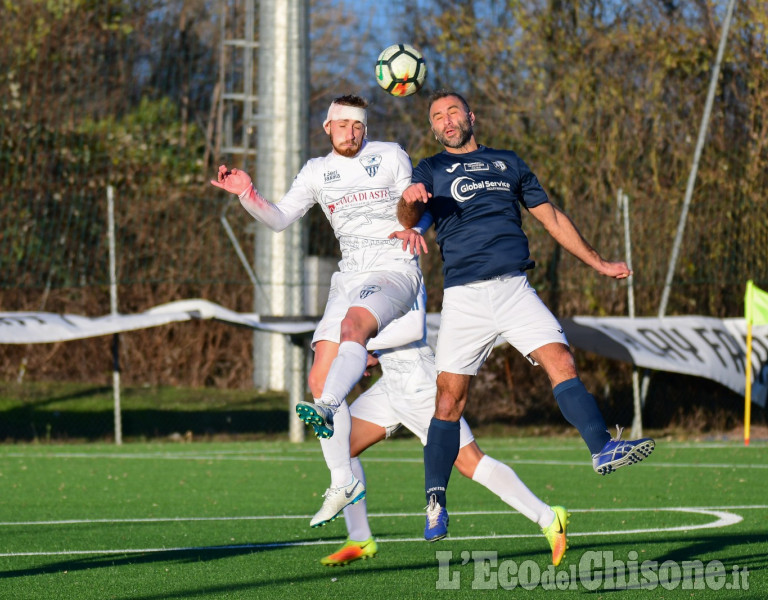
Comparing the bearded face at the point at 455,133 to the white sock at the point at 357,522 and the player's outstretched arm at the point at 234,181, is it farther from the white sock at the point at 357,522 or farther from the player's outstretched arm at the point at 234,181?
the white sock at the point at 357,522

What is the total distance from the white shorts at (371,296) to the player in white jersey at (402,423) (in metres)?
0.23

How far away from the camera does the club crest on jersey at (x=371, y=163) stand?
25.7 feet

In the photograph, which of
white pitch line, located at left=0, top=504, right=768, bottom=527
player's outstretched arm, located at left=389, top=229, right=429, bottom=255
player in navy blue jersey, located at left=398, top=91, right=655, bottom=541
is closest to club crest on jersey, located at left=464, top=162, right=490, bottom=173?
player in navy blue jersey, located at left=398, top=91, right=655, bottom=541

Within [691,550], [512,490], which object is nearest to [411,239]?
[512,490]

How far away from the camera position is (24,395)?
20.3 meters

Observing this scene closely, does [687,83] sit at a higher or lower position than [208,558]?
higher

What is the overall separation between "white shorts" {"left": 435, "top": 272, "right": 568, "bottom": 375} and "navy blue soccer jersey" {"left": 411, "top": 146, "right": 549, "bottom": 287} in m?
0.07

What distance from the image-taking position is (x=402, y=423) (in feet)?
25.8

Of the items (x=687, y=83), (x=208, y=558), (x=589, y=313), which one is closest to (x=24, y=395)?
(x=589, y=313)

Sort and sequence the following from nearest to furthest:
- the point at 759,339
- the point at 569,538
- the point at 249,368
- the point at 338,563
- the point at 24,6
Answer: the point at 338,563 < the point at 569,538 < the point at 759,339 < the point at 249,368 < the point at 24,6

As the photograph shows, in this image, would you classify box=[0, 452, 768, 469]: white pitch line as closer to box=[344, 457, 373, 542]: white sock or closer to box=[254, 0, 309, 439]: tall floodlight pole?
box=[254, 0, 309, 439]: tall floodlight pole

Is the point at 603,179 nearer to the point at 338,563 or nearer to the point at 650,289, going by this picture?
the point at 650,289

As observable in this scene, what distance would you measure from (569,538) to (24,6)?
1869 cm

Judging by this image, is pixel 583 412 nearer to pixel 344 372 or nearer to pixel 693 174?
pixel 344 372
